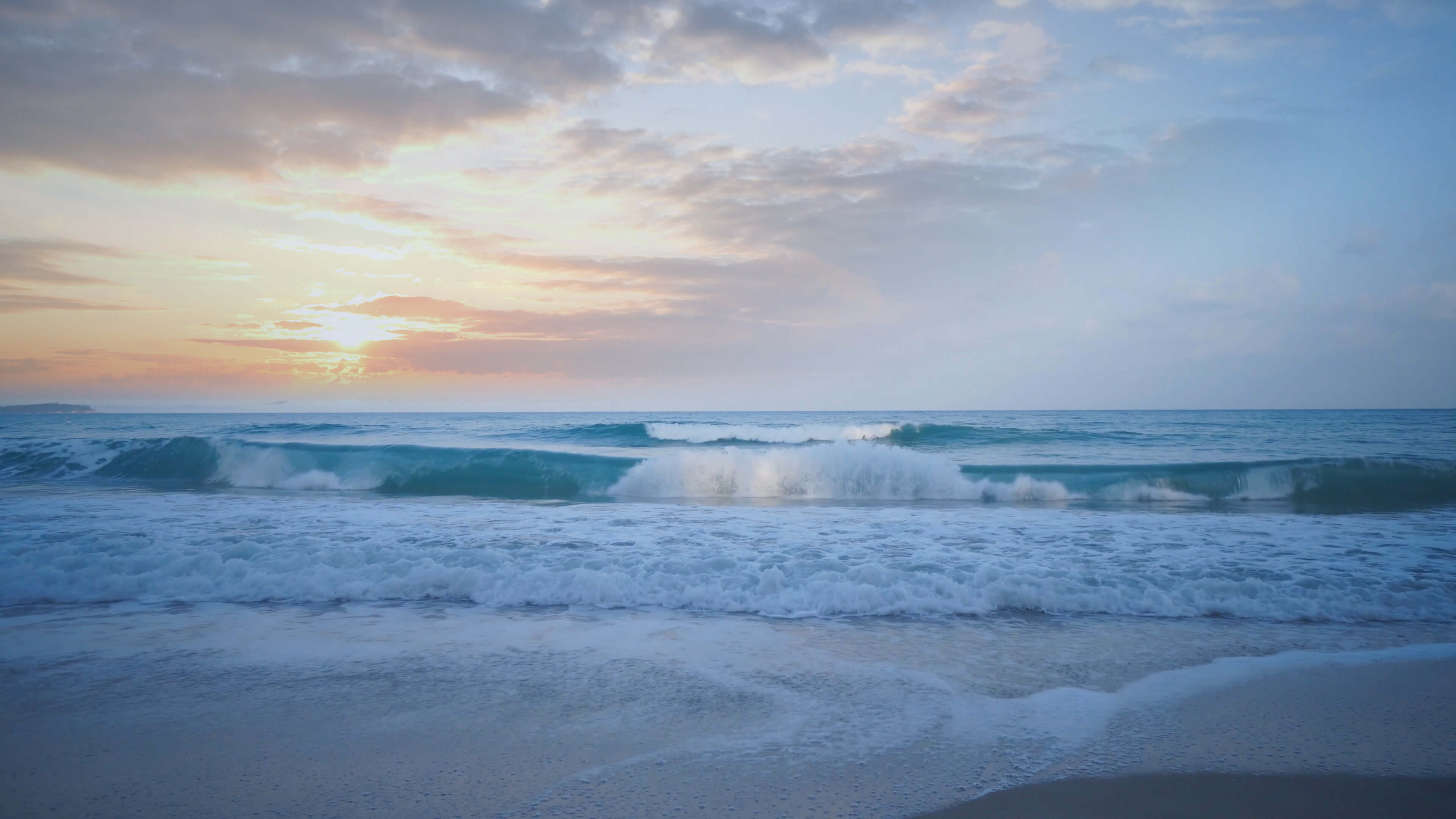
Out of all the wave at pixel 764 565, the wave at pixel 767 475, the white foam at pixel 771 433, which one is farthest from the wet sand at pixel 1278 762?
the white foam at pixel 771 433

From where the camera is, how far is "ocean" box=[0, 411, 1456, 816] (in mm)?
3008

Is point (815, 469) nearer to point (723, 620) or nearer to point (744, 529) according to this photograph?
point (744, 529)

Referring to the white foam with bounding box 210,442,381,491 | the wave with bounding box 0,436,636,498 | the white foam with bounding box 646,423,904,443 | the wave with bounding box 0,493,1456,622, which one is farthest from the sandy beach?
the white foam with bounding box 646,423,904,443

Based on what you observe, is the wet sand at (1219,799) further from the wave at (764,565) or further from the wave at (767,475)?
the wave at (767,475)

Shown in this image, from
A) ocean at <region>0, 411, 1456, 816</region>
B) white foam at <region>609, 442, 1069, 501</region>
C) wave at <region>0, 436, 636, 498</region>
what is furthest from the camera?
wave at <region>0, 436, 636, 498</region>

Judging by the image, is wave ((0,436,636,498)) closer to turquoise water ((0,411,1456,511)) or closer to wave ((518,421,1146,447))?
turquoise water ((0,411,1456,511))

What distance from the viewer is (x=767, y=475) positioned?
13547mm

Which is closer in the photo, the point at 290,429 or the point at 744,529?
the point at 744,529

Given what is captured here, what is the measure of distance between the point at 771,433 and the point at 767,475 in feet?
49.7

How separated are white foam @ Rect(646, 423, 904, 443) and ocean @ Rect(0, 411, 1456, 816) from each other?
14550 millimetres

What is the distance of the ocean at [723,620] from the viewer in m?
3.01

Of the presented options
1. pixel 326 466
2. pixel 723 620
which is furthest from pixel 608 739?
pixel 326 466

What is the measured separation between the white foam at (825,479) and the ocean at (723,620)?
16.9 inches

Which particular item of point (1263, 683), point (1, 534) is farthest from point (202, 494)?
point (1263, 683)
